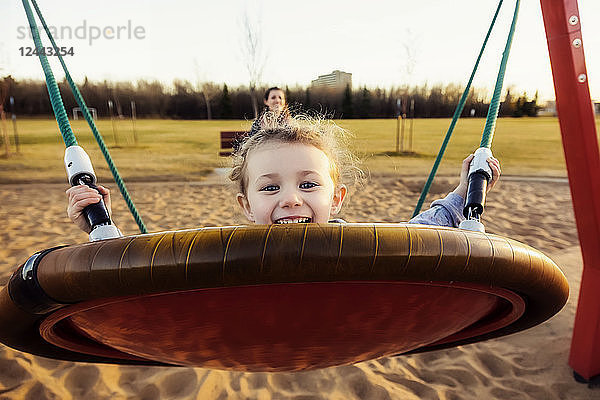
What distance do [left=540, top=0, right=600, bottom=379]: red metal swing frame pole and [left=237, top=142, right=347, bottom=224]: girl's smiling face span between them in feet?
3.32

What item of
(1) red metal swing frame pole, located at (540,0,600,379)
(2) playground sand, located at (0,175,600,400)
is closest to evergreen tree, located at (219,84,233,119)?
(2) playground sand, located at (0,175,600,400)

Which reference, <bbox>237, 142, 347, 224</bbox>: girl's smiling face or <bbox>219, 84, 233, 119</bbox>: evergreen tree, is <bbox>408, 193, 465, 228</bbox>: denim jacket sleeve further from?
<bbox>219, 84, 233, 119</bbox>: evergreen tree

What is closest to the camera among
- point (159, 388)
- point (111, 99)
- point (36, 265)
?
point (36, 265)

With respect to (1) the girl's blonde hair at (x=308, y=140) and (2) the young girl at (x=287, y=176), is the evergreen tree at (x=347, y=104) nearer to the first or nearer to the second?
(1) the girl's blonde hair at (x=308, y=140)

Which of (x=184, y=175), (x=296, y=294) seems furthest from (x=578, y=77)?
(x=184, y=175)

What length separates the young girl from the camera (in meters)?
1.10

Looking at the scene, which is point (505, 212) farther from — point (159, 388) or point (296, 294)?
point (296, 294)

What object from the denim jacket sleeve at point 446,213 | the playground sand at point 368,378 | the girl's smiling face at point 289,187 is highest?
the girl's smiling face at point 289,187

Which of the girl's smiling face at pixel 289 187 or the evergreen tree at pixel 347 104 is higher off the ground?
the evergreen tree at pixel 347 104

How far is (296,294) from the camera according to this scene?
70cm

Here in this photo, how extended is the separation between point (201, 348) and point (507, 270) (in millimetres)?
537

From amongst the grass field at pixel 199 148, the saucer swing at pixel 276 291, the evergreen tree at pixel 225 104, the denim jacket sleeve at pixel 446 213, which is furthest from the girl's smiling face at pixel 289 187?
the evergreen tree at pixel 225 104

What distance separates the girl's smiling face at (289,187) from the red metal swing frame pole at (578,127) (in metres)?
1.01

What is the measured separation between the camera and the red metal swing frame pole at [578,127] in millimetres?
1609
